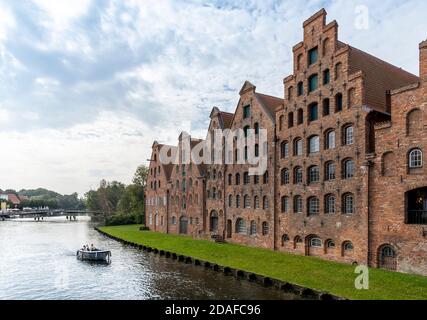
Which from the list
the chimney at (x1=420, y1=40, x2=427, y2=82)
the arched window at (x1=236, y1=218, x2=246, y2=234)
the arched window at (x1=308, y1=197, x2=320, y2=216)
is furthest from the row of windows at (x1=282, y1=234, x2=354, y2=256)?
→ the chimney at (x1=420, y1=40, x2=427, y2=82)

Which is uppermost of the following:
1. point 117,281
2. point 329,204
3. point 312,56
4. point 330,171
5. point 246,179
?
point 312,56

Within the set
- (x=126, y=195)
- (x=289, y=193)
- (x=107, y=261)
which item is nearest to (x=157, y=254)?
(x=107, y=261)

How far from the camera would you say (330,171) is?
30.5 meters

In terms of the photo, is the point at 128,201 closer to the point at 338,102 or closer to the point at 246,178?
the point at 246,178

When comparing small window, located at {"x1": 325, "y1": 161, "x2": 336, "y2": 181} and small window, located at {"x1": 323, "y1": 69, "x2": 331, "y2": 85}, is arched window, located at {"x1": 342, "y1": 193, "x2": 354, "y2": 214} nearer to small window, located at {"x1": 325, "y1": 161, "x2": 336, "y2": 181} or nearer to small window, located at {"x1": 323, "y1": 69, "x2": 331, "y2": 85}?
small window, located at {"x1": 325, "y1": 161, "x2": 336, "y2": 181}

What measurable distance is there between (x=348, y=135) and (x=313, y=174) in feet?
16.8

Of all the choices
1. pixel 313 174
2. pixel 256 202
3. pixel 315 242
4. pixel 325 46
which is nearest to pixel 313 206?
pixel 313 174

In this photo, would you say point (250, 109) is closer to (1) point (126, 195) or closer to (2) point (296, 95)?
(2) point (296, 95)

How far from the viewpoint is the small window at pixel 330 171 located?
30.1m

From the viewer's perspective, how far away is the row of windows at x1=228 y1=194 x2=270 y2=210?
123 ft

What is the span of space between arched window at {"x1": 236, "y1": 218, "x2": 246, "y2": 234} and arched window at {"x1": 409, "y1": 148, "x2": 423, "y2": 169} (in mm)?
20455

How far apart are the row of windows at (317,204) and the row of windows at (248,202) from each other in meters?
2.45

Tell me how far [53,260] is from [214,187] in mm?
20408
